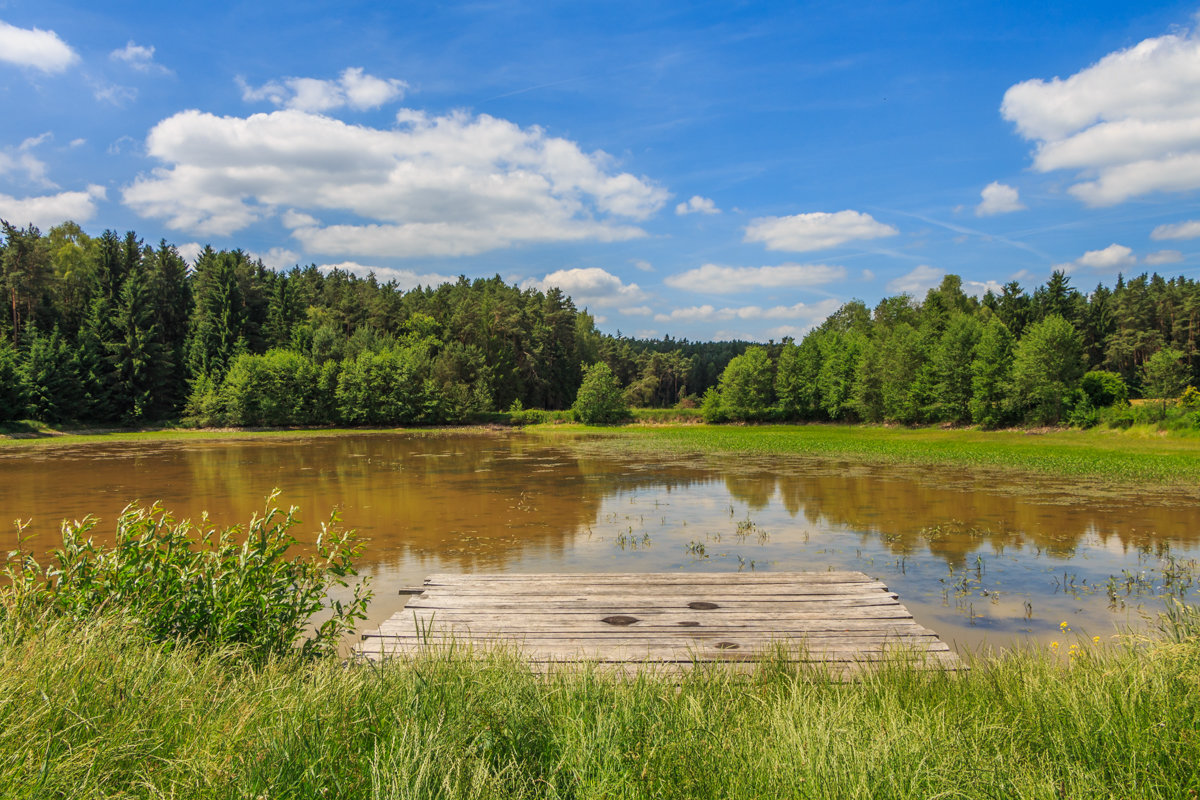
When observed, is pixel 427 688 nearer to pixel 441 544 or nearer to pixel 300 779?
pixel 300 779

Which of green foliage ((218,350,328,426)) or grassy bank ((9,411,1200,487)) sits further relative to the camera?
green foliage ((218,350,328,426))

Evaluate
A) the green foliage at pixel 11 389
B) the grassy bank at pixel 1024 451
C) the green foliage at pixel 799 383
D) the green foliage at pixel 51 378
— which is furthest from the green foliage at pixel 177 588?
the green foliage at pixel 799 383

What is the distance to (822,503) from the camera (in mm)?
18500

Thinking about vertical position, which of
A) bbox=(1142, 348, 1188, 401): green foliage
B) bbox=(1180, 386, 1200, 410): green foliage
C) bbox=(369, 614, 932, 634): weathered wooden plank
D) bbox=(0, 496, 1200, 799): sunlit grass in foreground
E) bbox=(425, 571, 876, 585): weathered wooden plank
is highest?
bbox=(1142, 348, 1188, 401): green foliage

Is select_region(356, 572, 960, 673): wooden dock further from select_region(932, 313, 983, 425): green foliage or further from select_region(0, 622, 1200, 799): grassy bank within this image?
select_region(932, 313, 983, 425): green foliage

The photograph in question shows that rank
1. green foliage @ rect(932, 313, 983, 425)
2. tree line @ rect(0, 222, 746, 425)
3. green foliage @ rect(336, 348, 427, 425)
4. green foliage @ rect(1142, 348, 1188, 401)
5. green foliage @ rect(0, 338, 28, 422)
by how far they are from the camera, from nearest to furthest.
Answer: green foliage @ rect(1142, 348, 1188, 401) < green foliage @ rect(0, 338, 28, 422) < green foliage @ rect(932, 313, 983, 425) < tree line @ rect(0, 222, 746, 425) < green foliage @ rect(336, 348, 427, 425)

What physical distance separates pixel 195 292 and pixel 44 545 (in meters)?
77.0

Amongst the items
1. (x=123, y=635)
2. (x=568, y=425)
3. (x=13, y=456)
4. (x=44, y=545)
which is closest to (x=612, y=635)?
(x=123, y=635)

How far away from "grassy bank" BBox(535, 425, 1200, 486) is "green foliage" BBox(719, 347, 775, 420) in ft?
74.1

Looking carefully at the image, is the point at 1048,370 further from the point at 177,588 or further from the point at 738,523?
the point at 177,588

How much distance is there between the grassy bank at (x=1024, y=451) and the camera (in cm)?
2401

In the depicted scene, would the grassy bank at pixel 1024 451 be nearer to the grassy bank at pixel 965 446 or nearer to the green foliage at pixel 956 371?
the grassy bank at pixel 965 446

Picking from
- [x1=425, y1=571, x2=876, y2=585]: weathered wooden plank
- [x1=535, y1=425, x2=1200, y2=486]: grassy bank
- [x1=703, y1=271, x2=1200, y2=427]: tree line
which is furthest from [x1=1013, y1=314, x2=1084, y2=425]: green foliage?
[x1=425, y1=571, x2=876, y2=585]: weathered wooden plank

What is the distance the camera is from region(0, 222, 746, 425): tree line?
59250mm
